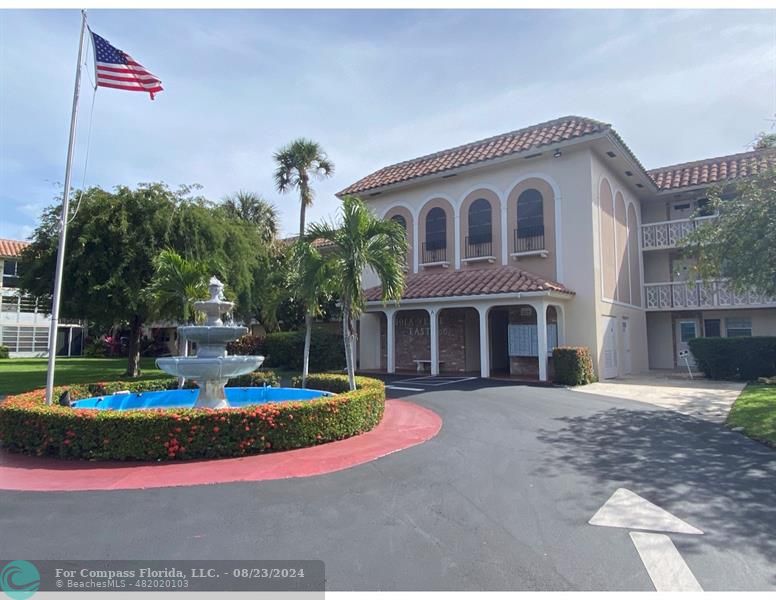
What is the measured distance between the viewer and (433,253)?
2100 cm

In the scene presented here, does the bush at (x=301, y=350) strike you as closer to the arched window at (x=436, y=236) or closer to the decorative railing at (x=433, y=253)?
the decorative railing at (x=433, y=253)

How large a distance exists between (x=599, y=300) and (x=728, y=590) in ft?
48.4

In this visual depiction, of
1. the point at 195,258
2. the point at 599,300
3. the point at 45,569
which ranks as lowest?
the point at 45,569

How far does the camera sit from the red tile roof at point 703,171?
20.0 m

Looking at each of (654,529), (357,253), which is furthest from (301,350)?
(654,529)

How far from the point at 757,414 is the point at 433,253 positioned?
13430mm

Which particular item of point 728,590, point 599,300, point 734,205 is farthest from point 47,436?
point 599,300

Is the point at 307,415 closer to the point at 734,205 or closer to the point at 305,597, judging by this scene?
the point at 305,597

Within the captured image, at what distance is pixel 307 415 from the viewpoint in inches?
299

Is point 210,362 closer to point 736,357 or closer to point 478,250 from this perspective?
point 478,250

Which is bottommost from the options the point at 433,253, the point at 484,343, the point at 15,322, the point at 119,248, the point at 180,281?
the point at 484,343

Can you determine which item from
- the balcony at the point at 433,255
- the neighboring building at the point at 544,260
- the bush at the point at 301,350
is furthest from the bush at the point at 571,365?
the bush at the point at 301,350

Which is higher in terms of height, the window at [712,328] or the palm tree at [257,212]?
the palm tree at [257,212]

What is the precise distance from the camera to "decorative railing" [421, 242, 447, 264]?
20703 millimetres
